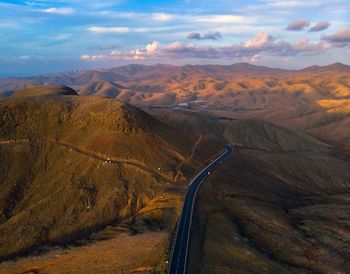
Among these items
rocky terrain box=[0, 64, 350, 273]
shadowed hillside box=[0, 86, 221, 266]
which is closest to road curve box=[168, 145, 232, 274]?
rocky terrain box=[0, 64, 350, 273]

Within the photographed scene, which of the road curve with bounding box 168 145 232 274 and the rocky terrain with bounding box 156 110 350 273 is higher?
the road curve with bounding box 168 145 232 274

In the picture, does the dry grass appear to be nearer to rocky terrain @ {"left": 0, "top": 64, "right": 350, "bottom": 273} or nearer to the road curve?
rocky terrain @ {"left": 0, "top": 64, "right": 350, "bottom": 273}

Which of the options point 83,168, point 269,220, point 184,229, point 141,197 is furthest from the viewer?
point 83,168

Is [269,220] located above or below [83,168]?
below

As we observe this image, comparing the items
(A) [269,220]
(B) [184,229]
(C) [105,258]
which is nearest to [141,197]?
(B) [184,229]

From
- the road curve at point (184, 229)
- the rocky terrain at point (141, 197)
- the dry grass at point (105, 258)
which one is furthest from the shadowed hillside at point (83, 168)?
the dry grass at point (105, 258)

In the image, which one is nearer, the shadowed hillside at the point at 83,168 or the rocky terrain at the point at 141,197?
the rocky terrain at the point at 141,197

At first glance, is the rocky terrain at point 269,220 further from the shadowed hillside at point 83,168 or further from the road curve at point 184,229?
the shadowed hillside at point 83,168

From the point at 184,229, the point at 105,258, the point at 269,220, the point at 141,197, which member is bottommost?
the point at 269,220

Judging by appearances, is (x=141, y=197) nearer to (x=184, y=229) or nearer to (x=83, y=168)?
(x=83, y=168)
